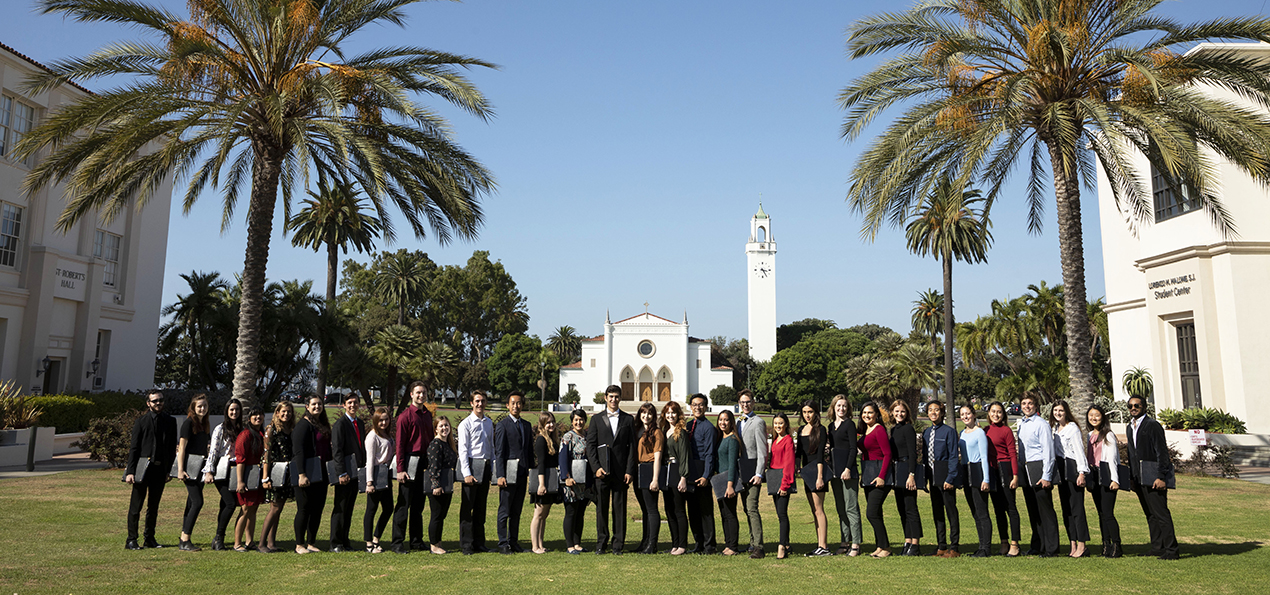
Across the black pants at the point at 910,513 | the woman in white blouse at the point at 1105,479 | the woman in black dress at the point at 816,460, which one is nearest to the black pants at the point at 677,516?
the woman in black dress at the point at 816,460

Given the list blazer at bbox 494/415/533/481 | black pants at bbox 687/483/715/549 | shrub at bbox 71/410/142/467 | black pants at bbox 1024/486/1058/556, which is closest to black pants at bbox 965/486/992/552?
black pants at bbox 1024/486/1058/556

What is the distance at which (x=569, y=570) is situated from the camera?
6.62 metres

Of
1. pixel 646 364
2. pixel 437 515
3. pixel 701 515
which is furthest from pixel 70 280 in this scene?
pixel 646 364

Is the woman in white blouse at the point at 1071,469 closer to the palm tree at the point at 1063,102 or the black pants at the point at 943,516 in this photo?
the black pants at the point at 943,516

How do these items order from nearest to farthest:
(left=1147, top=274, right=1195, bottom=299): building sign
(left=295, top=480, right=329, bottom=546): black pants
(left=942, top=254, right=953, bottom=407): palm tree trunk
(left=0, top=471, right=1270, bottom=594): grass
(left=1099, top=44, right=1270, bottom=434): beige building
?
(left=0, top=471, right=1270, bottom=594): grass, (left=295, top=480, right=329, bottom=546): black pants, (left=1099, top=44, right=1270, bottom=434): beige building, (left=1147, top=274, right=1195, bottom=299): building sign, (left=942, top=254, right=953, bottom=407): palm tree trunk

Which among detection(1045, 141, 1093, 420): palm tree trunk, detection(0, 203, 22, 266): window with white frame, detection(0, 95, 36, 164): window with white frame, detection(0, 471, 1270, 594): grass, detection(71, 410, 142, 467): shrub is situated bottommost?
detection(0, 471, 1270, 594): grass

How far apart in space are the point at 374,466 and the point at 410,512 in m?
0.62

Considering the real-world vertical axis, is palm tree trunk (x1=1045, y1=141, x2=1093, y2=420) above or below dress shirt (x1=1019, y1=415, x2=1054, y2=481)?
above

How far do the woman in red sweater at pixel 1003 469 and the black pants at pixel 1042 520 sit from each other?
195 mm

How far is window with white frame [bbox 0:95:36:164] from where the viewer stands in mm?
20000

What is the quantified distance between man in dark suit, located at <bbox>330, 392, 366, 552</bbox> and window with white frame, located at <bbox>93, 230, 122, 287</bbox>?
2065 cm

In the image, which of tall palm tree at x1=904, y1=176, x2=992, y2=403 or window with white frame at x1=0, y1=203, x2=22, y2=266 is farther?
tall palm tree at x1=904, y1=176, x2=992, y2=403

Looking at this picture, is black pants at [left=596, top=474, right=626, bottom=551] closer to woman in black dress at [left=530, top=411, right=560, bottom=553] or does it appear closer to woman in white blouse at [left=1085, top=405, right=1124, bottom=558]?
woman in black dress at [left=530, top=411, right=560, bottom=553]

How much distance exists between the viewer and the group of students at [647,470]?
735 cm
